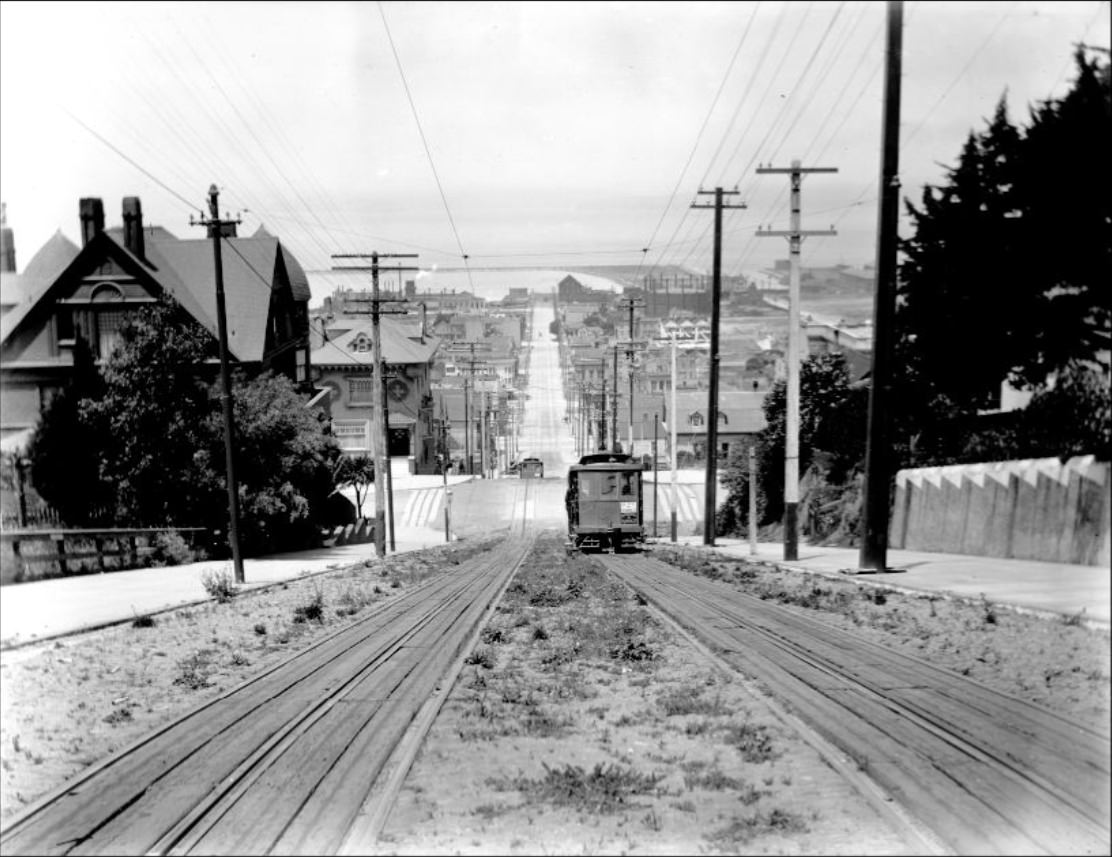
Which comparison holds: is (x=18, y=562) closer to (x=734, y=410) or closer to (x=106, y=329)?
(x=106, y=329)

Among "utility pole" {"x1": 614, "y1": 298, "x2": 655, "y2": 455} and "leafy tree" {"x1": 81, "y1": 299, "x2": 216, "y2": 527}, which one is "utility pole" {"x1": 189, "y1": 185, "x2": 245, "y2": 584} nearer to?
"leafy tree" {"x1": 81, "y1": 299, "x2": 216, "y2": 527}

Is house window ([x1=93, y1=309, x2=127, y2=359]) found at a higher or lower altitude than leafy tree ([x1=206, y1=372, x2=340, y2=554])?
higher

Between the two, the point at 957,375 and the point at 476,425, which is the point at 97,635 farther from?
the point at 476,425

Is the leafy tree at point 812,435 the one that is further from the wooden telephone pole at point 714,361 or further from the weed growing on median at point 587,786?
the weed growing on median at point 587,786


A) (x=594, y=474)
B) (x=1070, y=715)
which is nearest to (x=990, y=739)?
(x=1070, y=715)

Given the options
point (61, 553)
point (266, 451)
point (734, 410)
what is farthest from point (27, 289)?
point (734, 410)

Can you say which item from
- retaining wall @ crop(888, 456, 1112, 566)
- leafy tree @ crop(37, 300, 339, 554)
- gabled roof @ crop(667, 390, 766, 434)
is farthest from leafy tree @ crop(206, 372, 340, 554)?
gabled roof @ crop(667, 390, 766, 434)

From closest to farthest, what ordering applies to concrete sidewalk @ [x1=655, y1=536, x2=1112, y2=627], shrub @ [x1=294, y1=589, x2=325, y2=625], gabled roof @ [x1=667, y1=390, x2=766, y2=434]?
1. concrete sidewalk @ [x1=655, y1=536, x2=1112, y2=627]
2. shrub @ [x1=294, y1=589, x2=325, y2=625]
3. gabled roof @ [x1=667, y1=390, x2=766, y2=434]
